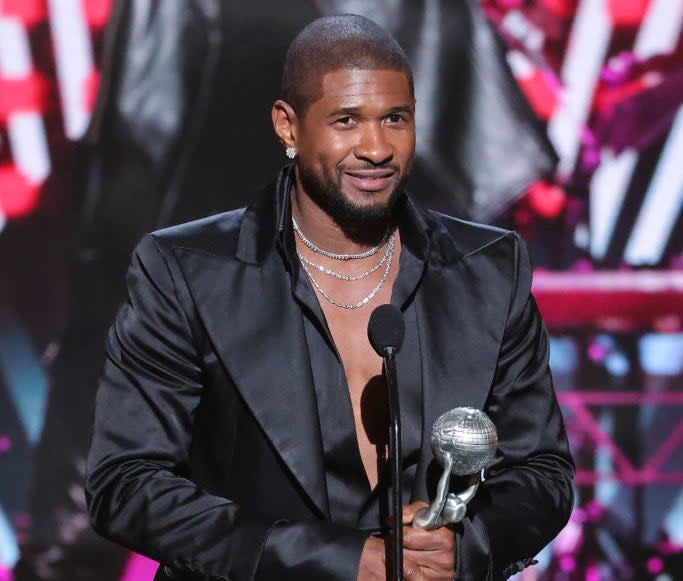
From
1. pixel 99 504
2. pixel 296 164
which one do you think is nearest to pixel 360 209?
pixel 296 164

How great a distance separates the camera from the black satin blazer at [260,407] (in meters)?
1.93

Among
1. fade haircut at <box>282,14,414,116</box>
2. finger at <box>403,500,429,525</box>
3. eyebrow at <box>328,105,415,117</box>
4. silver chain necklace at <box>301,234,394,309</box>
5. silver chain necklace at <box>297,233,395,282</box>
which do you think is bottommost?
finger at <box>403,500,429,525</box>

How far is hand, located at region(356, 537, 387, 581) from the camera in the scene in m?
1.83

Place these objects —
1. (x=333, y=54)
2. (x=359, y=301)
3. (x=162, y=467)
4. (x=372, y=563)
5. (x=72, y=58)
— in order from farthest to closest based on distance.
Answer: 1. (x=72, y=58)
2. (x=359, y=301)
3. (x=333, y=54)
4. (x=162, y=467)
5. (x=372, y=563)

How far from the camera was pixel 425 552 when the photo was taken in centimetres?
178

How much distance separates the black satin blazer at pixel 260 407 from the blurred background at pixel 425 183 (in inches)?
60.2

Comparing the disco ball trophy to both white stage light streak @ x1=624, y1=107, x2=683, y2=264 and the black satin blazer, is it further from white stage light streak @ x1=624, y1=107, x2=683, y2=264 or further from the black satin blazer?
white stage light streak @ x1=624, y1=107, x2=683, y2=264

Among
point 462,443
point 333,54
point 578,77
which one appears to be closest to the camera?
point 462,443

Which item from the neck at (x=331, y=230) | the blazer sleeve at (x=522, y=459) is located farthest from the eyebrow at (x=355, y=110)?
the blazer sleeve at (x=522, y=459)

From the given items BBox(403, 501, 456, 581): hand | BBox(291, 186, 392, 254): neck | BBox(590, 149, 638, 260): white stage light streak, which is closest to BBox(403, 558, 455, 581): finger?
BBox(403, 501, 456, 581): hand

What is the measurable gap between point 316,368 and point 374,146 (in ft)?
1.36

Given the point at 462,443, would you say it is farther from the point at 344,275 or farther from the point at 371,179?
the point at 344,275

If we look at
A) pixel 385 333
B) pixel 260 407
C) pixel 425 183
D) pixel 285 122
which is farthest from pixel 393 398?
pixel 425 183

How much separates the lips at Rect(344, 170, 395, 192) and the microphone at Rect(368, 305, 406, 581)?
43 cm
